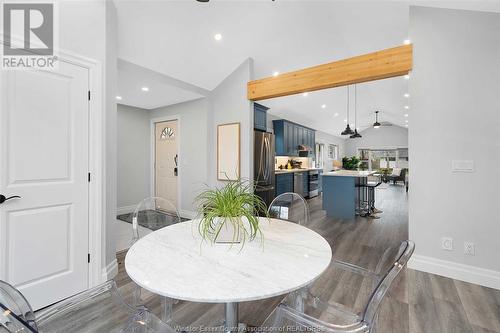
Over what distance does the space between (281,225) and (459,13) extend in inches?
114

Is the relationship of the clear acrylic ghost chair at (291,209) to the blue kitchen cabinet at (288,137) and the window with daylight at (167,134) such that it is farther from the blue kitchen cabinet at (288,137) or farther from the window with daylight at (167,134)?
the blue kitchen cabinet at (288,137)

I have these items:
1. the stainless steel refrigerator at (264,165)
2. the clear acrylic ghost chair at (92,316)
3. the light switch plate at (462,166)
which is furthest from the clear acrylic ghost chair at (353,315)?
the stainless steel refrigerator at (264,165)

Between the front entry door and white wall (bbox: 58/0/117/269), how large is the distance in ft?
8.07

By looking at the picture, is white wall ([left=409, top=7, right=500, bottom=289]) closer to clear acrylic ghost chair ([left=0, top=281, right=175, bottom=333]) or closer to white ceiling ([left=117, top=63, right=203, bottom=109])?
clear acrylic ghost chair ([left=0, top=281, right=175, bottom=333])

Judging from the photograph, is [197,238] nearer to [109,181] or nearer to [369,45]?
[109,181]

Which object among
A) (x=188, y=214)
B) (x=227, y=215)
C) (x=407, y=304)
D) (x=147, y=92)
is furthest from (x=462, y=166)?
(x=147, y=92)

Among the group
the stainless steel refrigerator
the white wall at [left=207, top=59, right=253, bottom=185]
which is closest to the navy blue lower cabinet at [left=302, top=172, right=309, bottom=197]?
the stainless steel refrigerator

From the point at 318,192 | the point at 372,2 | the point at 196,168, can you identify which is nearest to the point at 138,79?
the point at 196,168

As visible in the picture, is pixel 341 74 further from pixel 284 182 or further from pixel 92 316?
pixel 92 316

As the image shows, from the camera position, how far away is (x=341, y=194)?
182 inches

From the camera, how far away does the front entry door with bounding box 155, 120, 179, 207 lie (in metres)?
4.83

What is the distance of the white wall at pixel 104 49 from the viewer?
6.32ft

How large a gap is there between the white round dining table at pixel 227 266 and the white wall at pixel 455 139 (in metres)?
1.95

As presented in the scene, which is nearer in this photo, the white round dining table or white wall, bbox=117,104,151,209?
the white round dining table
